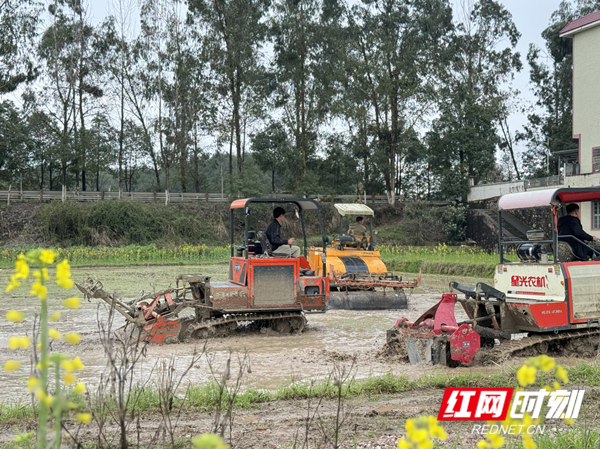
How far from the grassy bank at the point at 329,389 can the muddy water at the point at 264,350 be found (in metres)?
0.38

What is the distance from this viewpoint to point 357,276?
51.4 feet

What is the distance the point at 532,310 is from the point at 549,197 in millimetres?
1591

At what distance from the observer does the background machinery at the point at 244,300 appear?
34.5 ft

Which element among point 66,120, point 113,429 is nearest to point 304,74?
point 66,120

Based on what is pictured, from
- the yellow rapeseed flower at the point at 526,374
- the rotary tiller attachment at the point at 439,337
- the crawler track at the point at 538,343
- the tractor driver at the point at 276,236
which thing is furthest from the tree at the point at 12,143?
the yellow rapeseed flower at the point at 526,374

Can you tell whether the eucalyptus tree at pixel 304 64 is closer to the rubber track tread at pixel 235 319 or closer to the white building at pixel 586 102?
the white building at pixel 586 102

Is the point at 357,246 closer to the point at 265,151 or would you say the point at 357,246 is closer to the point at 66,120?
the point at 265,151

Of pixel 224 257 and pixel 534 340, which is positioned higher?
pixel 224 257

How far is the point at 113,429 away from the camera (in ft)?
18.5

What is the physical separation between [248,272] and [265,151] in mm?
32582

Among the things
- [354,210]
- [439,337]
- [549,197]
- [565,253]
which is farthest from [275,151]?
[439,337]

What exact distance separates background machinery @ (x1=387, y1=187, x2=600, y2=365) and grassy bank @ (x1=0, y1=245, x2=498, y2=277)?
13034 mm

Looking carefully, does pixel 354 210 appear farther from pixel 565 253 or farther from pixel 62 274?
pixel 62 274

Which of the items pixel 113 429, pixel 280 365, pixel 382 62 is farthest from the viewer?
pixel 382 62
